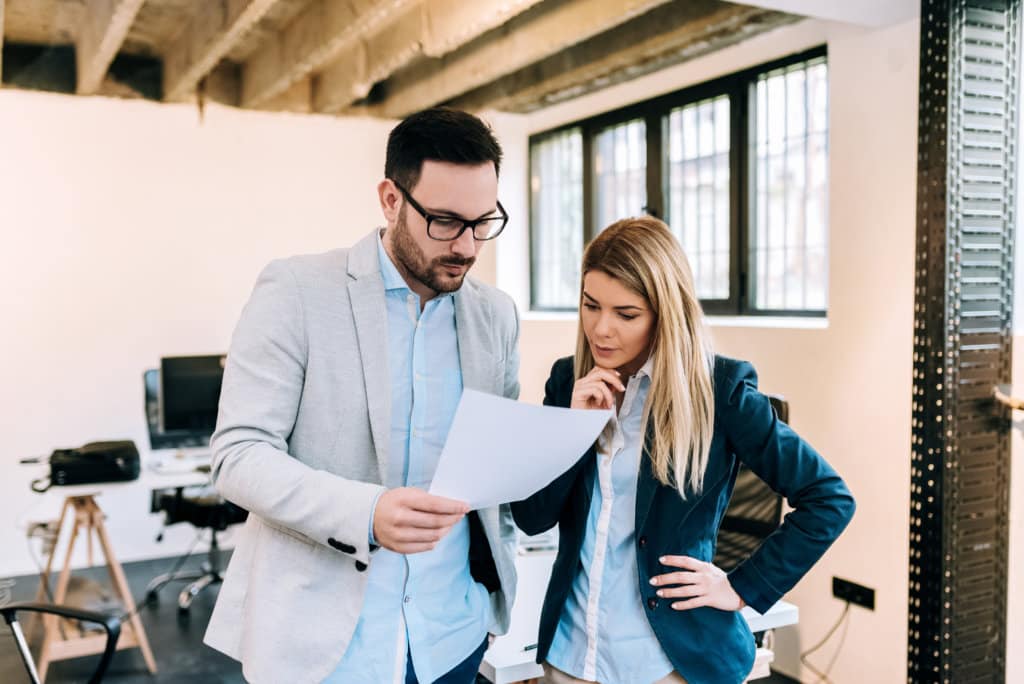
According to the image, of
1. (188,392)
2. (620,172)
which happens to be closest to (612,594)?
(188,392)

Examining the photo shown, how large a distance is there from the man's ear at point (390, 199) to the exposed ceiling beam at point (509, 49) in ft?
8.34

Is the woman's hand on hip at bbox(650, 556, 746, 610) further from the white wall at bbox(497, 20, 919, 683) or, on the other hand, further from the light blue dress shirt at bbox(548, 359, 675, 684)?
the white wall at bbox(497, 20, 919, 683)

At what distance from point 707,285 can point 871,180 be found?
1319 mm

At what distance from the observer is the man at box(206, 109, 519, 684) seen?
114 centimetres

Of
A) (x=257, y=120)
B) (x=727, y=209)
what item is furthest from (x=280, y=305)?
(x=257, y=120)

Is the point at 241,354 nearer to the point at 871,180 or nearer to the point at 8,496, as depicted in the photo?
the point at 871,180

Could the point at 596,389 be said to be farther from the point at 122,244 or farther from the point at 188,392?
the point at 122,244

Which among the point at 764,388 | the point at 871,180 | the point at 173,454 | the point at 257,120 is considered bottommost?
the point at 173,454

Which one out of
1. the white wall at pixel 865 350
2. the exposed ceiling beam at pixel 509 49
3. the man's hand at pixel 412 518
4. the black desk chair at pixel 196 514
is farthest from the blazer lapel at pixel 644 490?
the black desk chair at pixel 196 514

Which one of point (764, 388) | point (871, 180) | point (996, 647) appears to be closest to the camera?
point (996, 647)

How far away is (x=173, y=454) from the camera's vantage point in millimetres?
4574

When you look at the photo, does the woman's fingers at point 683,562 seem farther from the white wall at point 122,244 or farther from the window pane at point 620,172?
the white wall at point 122,244

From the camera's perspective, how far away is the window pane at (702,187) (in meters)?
4.51

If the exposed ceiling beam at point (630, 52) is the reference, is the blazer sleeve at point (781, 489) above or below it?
below
